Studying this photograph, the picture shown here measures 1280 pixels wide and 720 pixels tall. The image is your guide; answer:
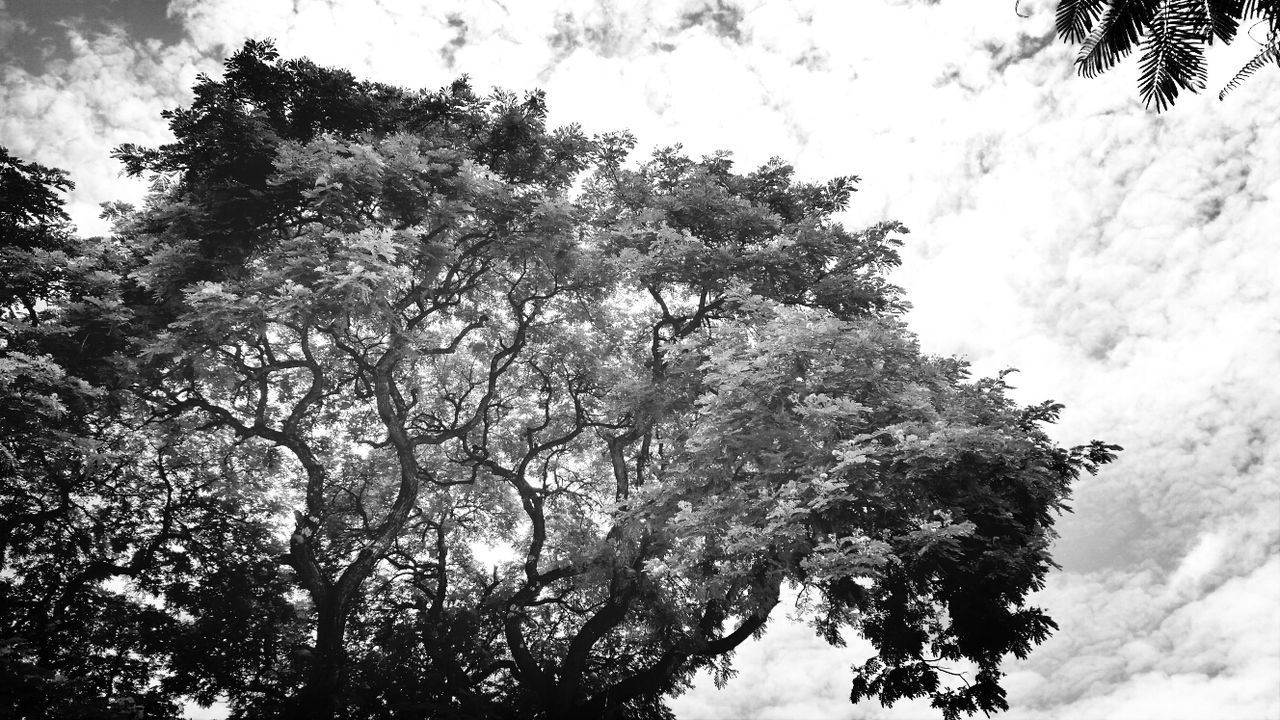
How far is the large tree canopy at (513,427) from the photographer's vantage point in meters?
8.36

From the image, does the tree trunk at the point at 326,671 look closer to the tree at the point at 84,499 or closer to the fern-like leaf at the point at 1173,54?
the tree at the point at 84,499

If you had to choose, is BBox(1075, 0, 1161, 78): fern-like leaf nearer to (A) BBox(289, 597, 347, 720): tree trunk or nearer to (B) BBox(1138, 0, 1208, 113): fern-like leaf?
(B) BBox(1138, 0, 1208, 113): fern-like leaf

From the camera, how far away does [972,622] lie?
833cm

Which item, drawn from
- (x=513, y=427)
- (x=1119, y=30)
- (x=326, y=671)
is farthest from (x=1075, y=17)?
(x=513, y=427)

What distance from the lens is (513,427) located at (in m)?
17.5

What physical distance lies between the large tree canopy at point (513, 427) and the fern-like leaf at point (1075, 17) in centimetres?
536

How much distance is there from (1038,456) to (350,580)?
1227 cm

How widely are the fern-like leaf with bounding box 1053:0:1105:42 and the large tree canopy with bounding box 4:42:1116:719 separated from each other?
5361 mm

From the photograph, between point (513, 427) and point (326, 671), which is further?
point (513, 427)

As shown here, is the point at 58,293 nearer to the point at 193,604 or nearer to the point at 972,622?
the point at 193,604

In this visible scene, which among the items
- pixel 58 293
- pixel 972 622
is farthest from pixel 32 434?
pixel 972 622

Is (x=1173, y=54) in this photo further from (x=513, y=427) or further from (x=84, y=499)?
(x=84, y=499)

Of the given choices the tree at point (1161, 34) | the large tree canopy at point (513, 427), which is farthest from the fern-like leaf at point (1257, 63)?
the large tree canopy at point (513, 427)

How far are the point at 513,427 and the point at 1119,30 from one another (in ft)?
53.6
